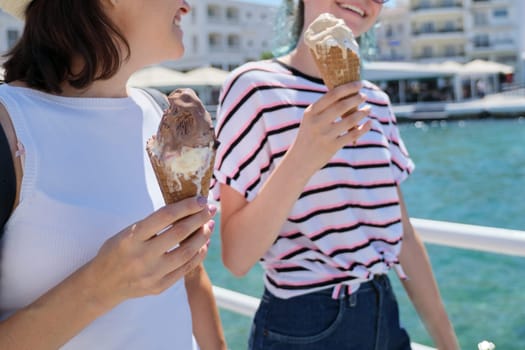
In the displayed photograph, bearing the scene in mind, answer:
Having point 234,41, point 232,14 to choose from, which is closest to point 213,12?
point 232,14

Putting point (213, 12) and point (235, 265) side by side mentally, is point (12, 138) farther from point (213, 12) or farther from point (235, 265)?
point (213, 12)

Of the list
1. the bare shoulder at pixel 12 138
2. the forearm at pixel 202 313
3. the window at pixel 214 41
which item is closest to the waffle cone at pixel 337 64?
the forearm at pixel 202 313

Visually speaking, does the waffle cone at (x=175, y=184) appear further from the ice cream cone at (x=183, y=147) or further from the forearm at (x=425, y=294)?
the forearm at (x=425, y=294)

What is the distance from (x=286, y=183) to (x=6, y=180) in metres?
0.51

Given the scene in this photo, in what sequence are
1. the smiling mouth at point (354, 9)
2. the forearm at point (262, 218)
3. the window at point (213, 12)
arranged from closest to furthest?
1. the forearm at point (262, 218)
2. the smiling mouth at point (354, 9)
3. the window at point (213, 12)

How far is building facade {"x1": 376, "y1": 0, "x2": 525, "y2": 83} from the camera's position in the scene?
37219 mm

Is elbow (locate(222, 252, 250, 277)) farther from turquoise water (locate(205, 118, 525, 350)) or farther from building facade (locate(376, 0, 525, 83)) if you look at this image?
building facade (locate(376, 0, 525, 83))

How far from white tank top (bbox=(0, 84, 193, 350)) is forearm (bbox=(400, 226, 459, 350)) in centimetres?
68

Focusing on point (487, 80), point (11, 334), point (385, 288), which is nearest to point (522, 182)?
point (385, 288)

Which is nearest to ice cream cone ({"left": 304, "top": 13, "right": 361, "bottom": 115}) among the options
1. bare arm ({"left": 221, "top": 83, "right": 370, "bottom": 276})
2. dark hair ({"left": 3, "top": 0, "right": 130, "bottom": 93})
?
bare arm ({"left": 221, "top": 83, "right": 370, "bottom": 276})

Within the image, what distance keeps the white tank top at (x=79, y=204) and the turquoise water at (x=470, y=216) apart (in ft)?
12.9

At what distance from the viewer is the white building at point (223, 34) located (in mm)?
35406

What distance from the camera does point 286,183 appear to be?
112 cm

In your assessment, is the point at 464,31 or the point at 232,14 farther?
the point at 232,14
